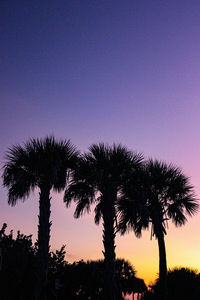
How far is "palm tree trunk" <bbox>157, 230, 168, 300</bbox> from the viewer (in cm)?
1756

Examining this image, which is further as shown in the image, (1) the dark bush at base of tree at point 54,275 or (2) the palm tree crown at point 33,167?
(1) the dark bush at base of tree at point 54,275

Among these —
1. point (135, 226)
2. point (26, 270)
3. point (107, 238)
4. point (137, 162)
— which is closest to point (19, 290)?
point (26, 270)

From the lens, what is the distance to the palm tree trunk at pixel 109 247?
13688mm

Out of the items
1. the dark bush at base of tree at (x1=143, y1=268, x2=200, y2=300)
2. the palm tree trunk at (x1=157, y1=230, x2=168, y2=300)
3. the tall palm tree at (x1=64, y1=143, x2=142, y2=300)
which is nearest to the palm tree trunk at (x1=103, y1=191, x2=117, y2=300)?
the tall palm tree at (x1=64, y1=143, x2=142, y2=300)

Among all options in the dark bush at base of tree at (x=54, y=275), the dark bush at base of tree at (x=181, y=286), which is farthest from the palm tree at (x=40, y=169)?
the dark bush at base of tree at (x=181, y=286)

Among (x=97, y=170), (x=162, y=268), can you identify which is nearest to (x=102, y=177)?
(x=97, y=170)

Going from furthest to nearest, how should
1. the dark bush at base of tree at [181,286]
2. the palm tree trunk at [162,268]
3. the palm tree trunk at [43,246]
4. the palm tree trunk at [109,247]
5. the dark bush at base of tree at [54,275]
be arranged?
the dark bush at base of tree at [54,275], the dark bush at base of tree at [181,286], the palm tree trunk at [162,268], the palm tree trunk at [109,247], the palm tree trunk at [43,246]

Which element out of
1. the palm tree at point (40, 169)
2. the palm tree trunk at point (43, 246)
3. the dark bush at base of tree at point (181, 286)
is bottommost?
the dark bush at base of tree at point (181, 286)

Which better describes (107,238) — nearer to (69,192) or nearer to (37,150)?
(69,192)

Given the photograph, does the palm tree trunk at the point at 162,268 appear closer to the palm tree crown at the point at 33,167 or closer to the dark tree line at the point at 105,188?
the dark tree line at the point at 105,188

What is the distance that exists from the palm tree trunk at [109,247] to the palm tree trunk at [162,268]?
16.5 feet

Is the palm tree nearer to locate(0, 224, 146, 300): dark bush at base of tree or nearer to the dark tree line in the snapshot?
the dark tree line

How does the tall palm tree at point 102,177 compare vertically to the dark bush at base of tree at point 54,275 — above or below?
above

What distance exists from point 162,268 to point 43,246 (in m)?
8.35
